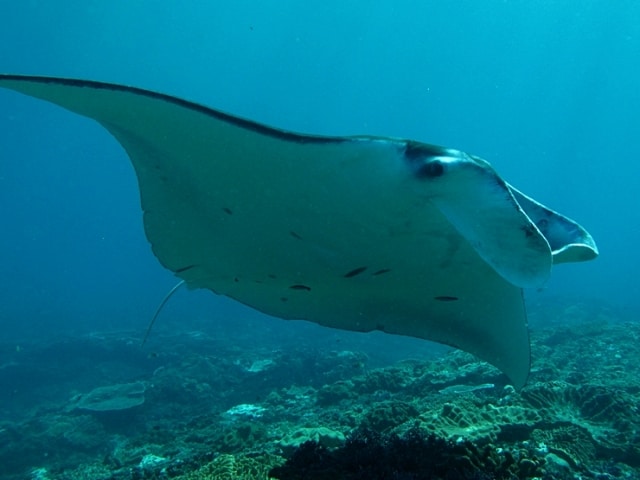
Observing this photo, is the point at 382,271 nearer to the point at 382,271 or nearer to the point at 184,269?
the point at 382,271

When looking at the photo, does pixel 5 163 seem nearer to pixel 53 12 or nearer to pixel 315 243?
pixel 53 12

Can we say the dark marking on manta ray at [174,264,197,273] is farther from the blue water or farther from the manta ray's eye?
the blue water

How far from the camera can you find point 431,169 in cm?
218

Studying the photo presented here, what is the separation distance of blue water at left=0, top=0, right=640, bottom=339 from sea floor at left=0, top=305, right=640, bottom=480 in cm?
1466

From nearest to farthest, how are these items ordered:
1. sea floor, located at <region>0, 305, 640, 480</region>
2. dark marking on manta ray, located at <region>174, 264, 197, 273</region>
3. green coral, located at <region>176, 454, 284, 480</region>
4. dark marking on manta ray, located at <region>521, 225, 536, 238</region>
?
dark marking on manta ray, located at <region>521, 225, 536, 238</region> < sea floor, located at <region>0, 305, 640, 480</region> < dark marking on manta ray, located at <region>174, 264, 197, 273</region> < green coral, located at <region>176, 454, 284, 480</region>

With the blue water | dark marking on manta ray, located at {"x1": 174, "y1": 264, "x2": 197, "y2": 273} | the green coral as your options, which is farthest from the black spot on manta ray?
the blue water

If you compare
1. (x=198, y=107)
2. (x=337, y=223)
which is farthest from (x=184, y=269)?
(x=198, y=107)

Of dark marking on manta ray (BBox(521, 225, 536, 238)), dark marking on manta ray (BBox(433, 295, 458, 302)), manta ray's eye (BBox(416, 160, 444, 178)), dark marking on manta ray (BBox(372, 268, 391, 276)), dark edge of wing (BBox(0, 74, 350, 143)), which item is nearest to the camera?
dark marking on manta ray (BBox(521, 225, 536, 238))

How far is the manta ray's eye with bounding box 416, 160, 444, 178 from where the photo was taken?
2.15 m

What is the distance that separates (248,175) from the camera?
2.67 meters

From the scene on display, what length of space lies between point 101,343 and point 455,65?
253 feet

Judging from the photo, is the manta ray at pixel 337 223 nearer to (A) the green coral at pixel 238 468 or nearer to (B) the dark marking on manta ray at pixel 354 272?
(B) the dark marking on manta ray at pixel 354 272

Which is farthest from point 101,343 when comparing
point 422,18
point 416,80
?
point 416,80

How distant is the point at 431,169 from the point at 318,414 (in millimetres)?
6633
